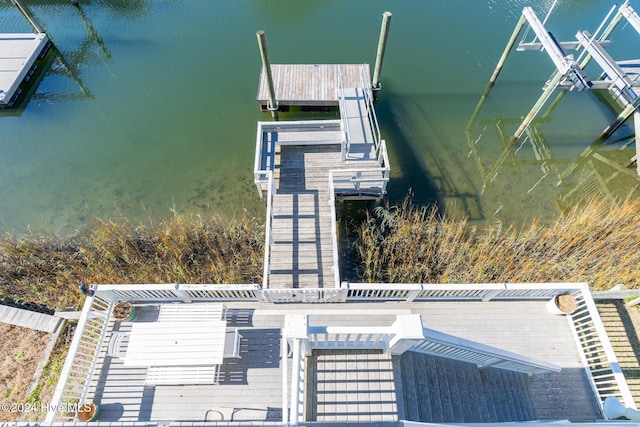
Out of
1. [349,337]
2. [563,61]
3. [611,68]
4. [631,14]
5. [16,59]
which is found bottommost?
[349,337]

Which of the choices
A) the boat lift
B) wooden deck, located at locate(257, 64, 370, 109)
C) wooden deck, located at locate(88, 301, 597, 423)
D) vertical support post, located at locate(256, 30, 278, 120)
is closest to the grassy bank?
wooden deck, located at locate(88, 301, 597, 423)

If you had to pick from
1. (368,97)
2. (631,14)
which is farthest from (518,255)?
(631,14)

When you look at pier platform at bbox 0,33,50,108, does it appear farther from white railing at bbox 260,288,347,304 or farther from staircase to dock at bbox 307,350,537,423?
staircase to dock at bbox 307,350,537,423

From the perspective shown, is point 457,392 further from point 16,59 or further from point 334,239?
point 16,59

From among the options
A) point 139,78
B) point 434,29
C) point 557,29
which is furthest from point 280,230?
point 557,29

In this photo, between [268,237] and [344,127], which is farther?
[344,127]

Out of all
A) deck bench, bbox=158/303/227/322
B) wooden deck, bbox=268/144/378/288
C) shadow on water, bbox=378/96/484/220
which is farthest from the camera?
shadow on water, bbox=378/96/484/220

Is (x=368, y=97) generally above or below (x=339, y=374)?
above
